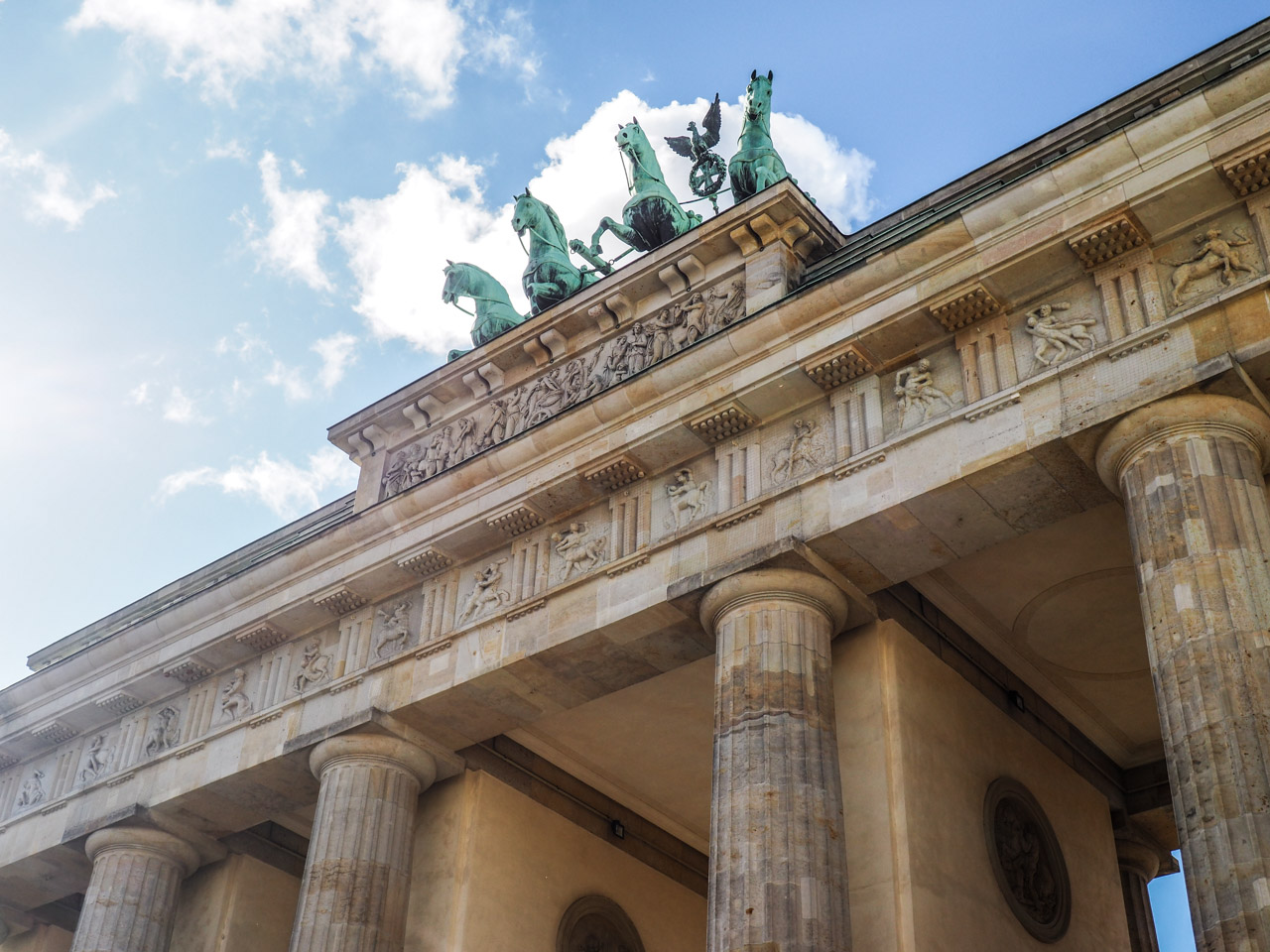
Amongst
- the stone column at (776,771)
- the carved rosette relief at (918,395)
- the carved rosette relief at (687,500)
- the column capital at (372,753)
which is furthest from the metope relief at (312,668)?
the carved rosette relief at (918,395)

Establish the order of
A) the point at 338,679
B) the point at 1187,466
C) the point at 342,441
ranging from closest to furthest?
the point at 1187,466
the point at 338,679
the point at 342,441

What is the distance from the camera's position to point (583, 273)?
77.7 ft

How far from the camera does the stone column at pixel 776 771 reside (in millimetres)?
14234

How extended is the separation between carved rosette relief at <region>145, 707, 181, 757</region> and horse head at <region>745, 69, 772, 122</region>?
40.1 feet

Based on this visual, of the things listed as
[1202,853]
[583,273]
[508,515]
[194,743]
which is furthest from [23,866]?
[1202,853]

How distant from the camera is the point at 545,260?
2361 cm

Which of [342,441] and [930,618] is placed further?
[342,441]

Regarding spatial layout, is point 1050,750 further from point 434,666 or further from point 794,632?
point 434,666

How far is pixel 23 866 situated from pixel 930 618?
14386mm

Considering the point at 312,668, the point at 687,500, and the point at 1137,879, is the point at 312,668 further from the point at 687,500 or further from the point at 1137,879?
the point at 1137,879

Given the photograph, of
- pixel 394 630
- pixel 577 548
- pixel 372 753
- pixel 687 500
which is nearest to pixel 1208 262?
pixel 687 500

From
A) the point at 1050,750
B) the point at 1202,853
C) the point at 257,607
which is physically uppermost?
the point at 257,607

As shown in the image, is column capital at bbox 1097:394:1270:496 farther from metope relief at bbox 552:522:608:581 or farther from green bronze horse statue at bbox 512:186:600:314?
green bronze horse statue at bbox 512:186:600:314

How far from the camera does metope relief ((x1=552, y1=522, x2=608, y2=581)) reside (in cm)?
1834
